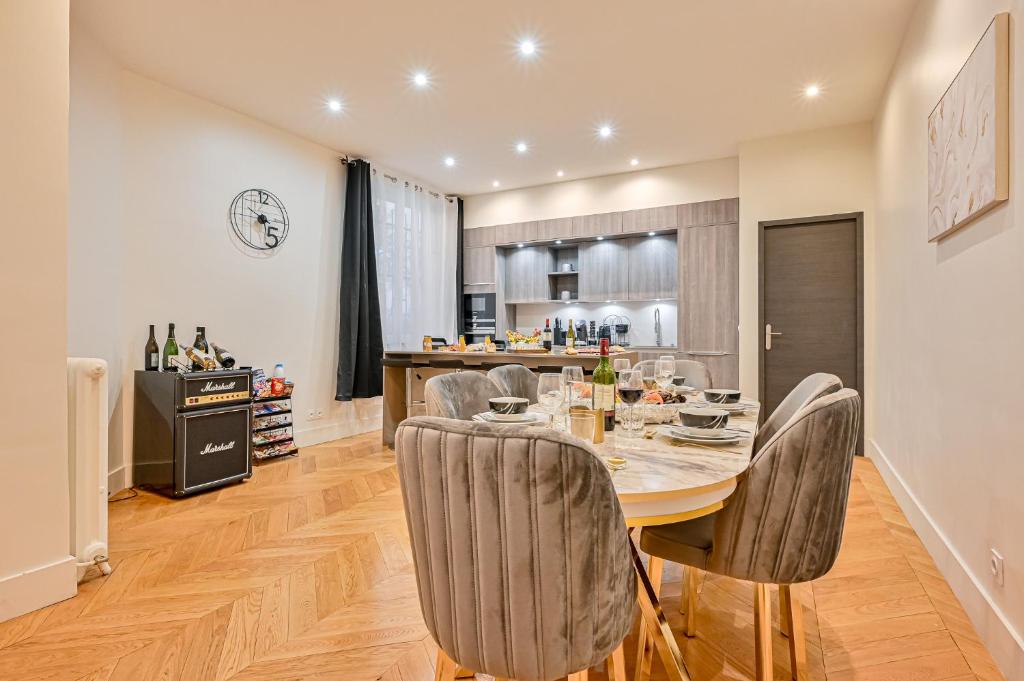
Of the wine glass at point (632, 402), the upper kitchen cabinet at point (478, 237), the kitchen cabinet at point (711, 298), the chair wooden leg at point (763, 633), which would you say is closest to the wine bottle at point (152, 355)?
the wine glass at point (632, 402)

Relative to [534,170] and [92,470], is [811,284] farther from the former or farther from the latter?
[92,470]

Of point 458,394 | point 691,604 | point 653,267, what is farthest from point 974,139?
point 653,267

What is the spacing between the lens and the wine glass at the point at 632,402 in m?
1.54

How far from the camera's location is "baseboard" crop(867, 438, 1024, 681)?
63.0 inches

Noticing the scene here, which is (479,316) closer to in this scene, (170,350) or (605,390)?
(170,350)

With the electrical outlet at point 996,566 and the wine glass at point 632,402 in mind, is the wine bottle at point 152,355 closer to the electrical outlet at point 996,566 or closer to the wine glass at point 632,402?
the wine glass at point 632,402

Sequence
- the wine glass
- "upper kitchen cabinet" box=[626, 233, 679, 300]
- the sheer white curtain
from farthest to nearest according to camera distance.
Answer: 1. "upper kitchen cabinet" box=[626, 233, 679, 300]
2. the sheer white curtain
3. the wine glass

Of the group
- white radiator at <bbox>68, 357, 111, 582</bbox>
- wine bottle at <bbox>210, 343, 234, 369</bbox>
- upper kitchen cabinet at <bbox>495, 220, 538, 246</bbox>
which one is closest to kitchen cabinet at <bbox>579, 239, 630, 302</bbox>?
upper kitchen cabinet at <bbox>495, 220, 538, 246</bbox>

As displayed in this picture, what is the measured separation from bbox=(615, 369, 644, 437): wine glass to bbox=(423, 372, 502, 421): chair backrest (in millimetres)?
624

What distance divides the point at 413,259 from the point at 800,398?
466 centimetres

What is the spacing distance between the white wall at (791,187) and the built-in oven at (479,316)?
9.72 feet

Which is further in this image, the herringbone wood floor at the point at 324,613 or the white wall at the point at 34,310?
the white wall at the point at 34,310

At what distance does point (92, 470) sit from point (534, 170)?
4767 millimetres

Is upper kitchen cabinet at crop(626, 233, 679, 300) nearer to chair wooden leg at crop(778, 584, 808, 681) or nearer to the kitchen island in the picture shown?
the kitchen island
